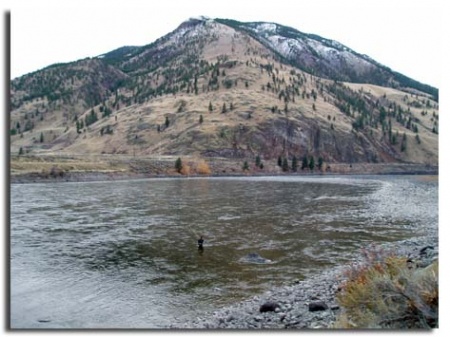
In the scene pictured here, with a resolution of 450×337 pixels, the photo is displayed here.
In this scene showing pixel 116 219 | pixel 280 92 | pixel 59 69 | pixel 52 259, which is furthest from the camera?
pixel 59 69

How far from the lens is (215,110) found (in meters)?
97.9

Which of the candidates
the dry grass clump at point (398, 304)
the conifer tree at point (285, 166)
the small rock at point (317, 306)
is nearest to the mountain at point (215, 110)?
the conifer tree at point (285, 166)

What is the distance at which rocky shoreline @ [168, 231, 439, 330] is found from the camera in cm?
708

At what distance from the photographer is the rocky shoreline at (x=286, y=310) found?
23.2ft

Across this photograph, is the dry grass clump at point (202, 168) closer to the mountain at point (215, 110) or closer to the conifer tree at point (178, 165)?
the conifer tree at point (178, 165)

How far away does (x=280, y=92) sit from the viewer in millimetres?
110438

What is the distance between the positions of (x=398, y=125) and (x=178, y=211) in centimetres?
10334

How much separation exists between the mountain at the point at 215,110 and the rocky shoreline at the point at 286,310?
41523 mm

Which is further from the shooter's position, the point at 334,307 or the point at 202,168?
the point at 202,168

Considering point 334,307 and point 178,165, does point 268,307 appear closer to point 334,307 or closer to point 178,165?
point 334,307

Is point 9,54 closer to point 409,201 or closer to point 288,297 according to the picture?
point 288,297

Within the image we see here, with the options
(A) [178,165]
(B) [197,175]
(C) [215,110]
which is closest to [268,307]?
(A) [178,165]

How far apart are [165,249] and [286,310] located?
750 cm

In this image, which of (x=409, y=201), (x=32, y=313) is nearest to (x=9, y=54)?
(x=32, y=313)
